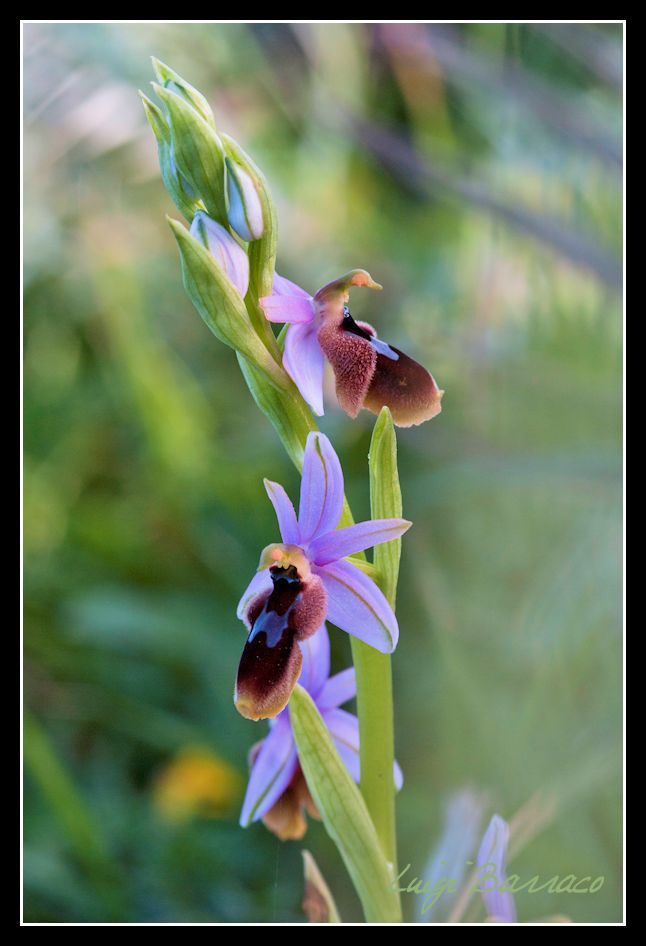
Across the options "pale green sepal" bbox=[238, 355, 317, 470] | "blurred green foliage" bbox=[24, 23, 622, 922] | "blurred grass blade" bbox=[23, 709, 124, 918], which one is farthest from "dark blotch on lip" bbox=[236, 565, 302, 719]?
"blurred grass blade" bbox=[23, 709, 124, 918]

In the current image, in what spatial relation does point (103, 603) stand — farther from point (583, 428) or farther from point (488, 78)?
point (488, 78)

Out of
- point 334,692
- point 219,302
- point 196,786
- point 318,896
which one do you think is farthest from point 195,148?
point 196,786

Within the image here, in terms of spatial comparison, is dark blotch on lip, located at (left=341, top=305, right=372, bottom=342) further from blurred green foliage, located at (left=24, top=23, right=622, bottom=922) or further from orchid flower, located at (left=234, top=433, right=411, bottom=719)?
blurred green foliage, located at (left=24, top=23, right=622, bottom=922)

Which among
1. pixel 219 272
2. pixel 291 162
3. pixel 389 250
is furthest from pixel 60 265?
pixel 219 272

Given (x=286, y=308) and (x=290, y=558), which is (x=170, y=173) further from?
(x=290, y=558)

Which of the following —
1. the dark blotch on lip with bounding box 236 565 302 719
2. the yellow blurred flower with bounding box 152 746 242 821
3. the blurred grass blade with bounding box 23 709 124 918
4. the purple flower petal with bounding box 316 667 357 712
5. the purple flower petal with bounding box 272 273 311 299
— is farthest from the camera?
the yellow blurred flower with bounding box 152 746 242 821

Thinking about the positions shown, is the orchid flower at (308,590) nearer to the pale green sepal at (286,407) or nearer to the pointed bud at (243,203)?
the pale green sepal at (286,407)
